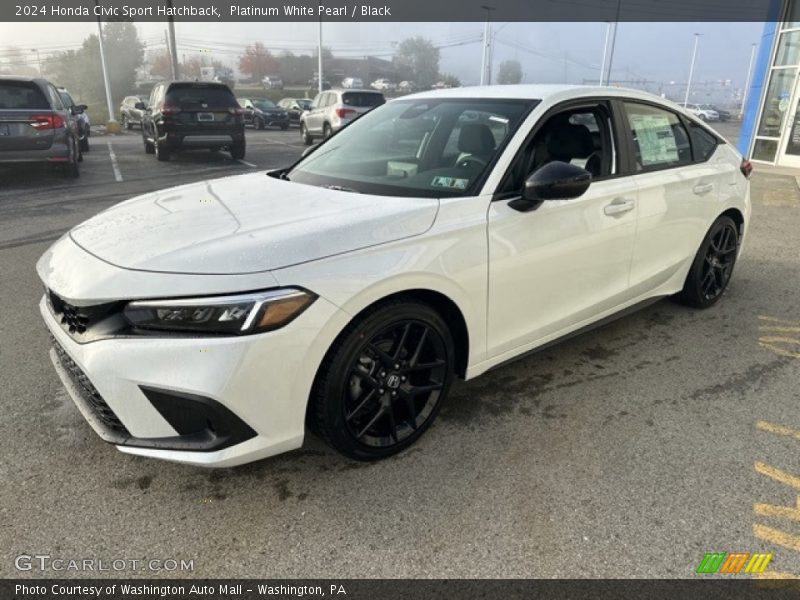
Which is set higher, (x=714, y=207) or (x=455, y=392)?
(x=714, y=207)

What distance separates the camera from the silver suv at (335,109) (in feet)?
57.6

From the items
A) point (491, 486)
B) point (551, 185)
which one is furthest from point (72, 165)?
point (491, 486)

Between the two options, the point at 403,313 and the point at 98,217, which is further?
the point at 98,217

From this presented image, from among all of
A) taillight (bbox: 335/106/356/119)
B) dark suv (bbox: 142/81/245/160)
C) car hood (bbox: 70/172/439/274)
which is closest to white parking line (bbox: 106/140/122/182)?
dark suv (bbox: 142/81/245/160)

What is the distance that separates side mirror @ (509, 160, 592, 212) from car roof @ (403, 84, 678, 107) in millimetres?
595

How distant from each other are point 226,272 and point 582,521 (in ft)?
5.52

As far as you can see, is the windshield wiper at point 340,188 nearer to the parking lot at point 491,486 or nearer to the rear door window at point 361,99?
the parking lot at point 491,486

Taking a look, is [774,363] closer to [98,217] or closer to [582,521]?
[582,521]

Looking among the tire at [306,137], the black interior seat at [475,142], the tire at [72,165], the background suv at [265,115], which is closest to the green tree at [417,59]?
the background suv at [265,115]

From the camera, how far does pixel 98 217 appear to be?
9.59 feet

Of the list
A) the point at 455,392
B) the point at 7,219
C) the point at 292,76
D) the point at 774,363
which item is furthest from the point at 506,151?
the point at 292,76

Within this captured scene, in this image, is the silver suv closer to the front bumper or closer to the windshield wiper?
the windshield wiper

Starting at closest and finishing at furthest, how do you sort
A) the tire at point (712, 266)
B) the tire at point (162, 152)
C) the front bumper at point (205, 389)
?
the front bumper at point (205, 389) < the tire at point (712, 266) < the tire at point (162, 152)

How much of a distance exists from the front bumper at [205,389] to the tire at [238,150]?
1231 centimetres
